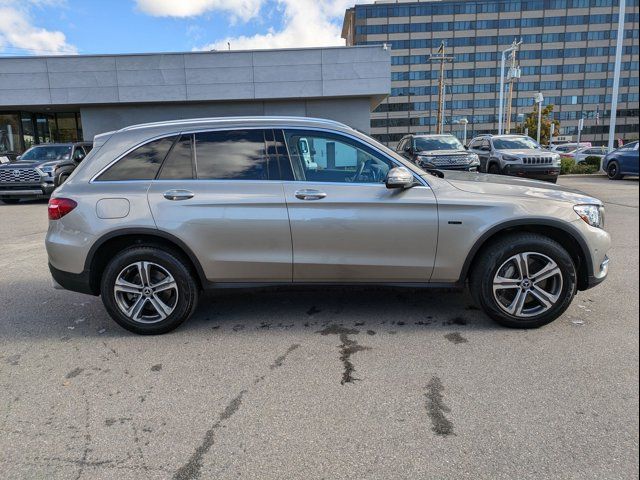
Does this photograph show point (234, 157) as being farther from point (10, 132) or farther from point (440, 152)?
point (10, 132)

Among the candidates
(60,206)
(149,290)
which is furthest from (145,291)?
(60,206)

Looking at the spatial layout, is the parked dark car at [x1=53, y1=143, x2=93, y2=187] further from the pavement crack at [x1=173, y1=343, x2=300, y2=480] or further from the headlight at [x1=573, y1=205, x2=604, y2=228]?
the headlight at [x1=573, y1=205, x2=604, y2=228]

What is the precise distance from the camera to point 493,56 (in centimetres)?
10269

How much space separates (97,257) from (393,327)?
106 inches

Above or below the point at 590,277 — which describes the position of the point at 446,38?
above

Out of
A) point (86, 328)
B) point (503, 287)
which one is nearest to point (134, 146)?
point (86, 328)

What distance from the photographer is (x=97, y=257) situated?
413cm

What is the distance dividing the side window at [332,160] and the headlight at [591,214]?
1.62 m

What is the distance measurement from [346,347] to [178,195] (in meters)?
1.89

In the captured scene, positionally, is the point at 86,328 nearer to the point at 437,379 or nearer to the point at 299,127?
the point at 299,127

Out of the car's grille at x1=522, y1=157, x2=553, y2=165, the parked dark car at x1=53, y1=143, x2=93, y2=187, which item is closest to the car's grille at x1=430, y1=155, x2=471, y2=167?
the car's grille at x1=522, y1=157, x2=553, y2=165

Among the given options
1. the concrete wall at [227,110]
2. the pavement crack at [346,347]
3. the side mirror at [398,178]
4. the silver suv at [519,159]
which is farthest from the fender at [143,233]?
the concrete wall at [227,110]

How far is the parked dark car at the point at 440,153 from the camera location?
15.0m

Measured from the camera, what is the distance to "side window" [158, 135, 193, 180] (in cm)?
408
